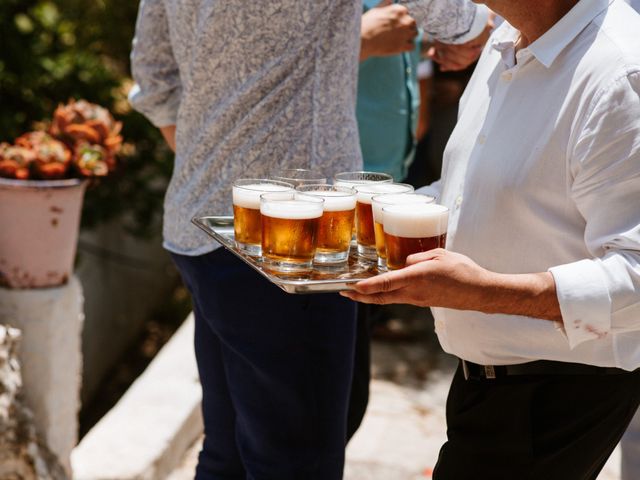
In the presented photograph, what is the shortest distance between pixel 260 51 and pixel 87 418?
3.99 metres

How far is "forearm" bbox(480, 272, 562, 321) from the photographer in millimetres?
1672

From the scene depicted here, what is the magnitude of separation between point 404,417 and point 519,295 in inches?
113

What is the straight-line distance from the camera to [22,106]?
533cm

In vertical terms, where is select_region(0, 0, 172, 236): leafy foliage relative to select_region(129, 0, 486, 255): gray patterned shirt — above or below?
below

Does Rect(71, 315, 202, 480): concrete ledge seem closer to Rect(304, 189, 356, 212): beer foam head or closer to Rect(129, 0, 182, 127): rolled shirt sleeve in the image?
Rect(129, 0, 182, 127): rolled shirt sleeve

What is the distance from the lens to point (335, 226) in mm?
1897

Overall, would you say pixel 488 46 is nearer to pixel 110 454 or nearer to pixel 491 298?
pixel 491 298

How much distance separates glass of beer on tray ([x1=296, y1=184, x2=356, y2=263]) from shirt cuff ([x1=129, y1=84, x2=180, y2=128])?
2.95 feet

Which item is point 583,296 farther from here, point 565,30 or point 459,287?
point 565,30

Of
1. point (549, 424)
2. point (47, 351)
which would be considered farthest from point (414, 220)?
point (47, 351)

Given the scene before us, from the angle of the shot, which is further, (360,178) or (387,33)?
(387,33)

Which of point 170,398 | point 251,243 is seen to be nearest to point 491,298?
point 251,243

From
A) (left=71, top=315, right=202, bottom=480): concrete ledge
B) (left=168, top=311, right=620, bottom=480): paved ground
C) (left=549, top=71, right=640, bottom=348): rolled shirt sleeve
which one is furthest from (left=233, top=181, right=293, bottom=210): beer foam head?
(left=168, top=311, right=620, bottom=480): paved ground

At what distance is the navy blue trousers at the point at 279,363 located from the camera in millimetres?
2256
